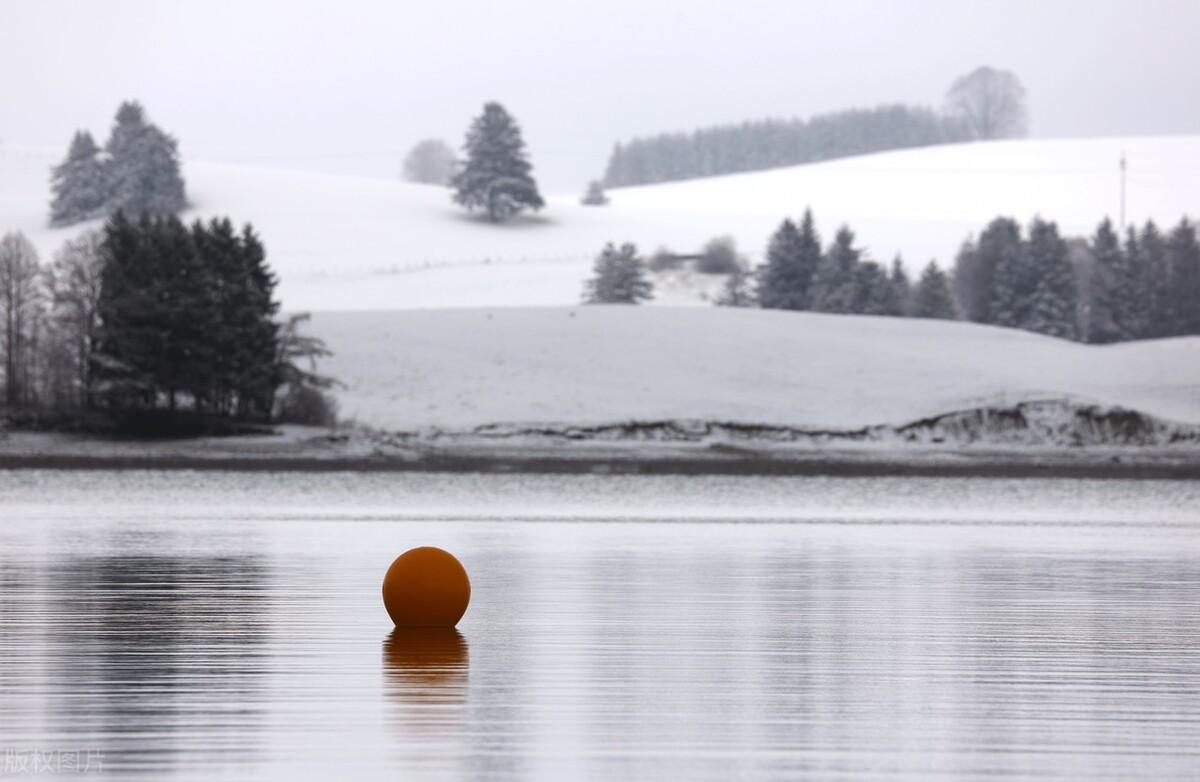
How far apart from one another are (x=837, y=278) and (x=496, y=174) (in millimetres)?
31338

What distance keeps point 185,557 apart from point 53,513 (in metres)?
8.01

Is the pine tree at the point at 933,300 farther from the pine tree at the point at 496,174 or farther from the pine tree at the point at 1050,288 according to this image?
the pine tree at the point at 496,174

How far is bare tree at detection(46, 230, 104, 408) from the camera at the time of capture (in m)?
45.1

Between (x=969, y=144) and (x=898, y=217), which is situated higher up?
(x=969, y=144)

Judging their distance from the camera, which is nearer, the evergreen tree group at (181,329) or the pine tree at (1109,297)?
the evergreen tree group at (181,329)

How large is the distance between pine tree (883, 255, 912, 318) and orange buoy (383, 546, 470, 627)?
6292cm

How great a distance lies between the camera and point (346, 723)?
808 centimetres

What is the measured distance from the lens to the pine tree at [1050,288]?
75750 mm

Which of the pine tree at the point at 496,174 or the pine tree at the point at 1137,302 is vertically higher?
the pine tree at the point at 496,174

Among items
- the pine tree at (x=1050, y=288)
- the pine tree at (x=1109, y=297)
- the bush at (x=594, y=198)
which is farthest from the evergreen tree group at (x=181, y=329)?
the bush at (x=594, y=198)

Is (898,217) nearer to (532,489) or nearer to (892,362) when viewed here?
(892,362)

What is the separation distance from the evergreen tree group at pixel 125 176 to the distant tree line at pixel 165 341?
42570 mm

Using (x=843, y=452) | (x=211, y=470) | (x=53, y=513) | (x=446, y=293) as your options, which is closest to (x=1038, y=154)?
(x=446, y=293)

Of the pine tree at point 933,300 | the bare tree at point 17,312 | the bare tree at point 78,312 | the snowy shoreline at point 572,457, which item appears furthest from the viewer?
the pine tree at point 933,300
